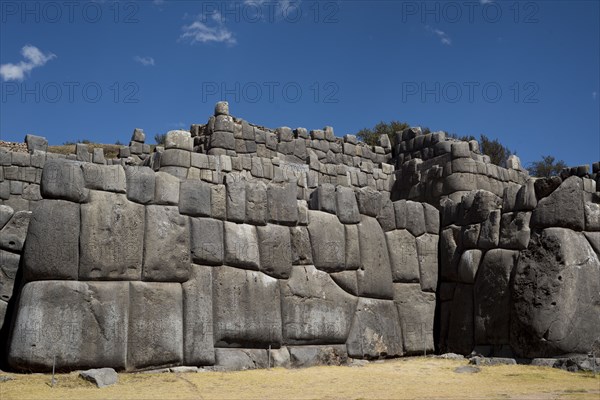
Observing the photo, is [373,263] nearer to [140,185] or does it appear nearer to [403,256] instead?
[403,256]

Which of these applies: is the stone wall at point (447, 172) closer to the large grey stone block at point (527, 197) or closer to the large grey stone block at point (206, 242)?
the large grey stone block at point (527, 197)

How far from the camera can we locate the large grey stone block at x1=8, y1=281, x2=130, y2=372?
8.07 metres

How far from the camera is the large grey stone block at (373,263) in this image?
36.7 feet

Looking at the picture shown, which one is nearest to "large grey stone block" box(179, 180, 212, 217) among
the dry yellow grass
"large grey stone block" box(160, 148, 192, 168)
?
the dry yellow grass

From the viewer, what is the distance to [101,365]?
8.34m

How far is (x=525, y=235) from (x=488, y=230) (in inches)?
30.0

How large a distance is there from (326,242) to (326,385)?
3.09 m

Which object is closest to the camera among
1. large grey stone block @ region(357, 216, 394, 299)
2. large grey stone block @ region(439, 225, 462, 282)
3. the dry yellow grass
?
the dry yellow grass

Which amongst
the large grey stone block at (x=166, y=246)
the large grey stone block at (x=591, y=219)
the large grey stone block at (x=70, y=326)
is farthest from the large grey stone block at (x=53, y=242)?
the large grey stone block at (x=591, y=219)

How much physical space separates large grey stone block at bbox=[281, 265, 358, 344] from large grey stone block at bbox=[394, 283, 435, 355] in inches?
49.6

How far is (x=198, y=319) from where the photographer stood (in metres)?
9.16

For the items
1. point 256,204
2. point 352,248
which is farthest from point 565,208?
point 256,204

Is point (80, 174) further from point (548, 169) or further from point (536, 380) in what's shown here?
point (548, 169)

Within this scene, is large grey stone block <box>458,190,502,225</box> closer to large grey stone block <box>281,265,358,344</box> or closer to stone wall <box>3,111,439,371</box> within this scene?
stone wall <box>3,111,439,371</box>
